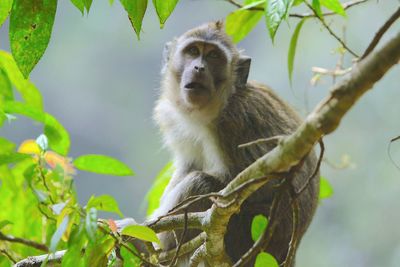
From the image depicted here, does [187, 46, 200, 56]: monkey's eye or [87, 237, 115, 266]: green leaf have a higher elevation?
[187, 46, 200, 56]: monkey's eye

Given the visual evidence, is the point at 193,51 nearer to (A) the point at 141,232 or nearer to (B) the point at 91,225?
(A) the point at 141,232

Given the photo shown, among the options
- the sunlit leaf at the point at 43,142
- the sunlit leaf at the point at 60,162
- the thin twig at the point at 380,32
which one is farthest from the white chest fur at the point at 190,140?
the thin twig at the point at 380,32

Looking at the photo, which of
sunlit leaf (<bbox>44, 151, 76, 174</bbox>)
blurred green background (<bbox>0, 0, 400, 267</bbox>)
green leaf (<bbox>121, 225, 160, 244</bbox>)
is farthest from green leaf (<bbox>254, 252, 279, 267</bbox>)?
blurred green background (<bbox>0, 0, 400, 267</bbox>)

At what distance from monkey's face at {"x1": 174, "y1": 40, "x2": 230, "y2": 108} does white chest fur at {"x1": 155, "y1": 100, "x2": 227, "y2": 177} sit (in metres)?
0.18

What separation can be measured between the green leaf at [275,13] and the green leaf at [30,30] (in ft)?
2.01

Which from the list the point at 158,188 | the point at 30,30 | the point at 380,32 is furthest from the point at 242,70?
the point at 380,32

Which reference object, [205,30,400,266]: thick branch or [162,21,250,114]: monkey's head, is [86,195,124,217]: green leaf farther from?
[162,21,250,114]: monkey's head

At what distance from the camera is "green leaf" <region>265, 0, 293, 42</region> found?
76.1 inches

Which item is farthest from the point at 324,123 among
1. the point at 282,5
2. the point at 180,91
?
the point at 180,91

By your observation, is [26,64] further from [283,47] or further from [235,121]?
[283,47]

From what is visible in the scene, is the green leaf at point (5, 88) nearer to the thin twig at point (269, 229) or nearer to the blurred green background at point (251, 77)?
the thin twig at point (269, 229)

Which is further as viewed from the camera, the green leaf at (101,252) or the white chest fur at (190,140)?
the white chest fur at (190,140)

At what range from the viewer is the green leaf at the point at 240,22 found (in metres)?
2.93

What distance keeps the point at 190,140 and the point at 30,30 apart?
2696 millimetres
